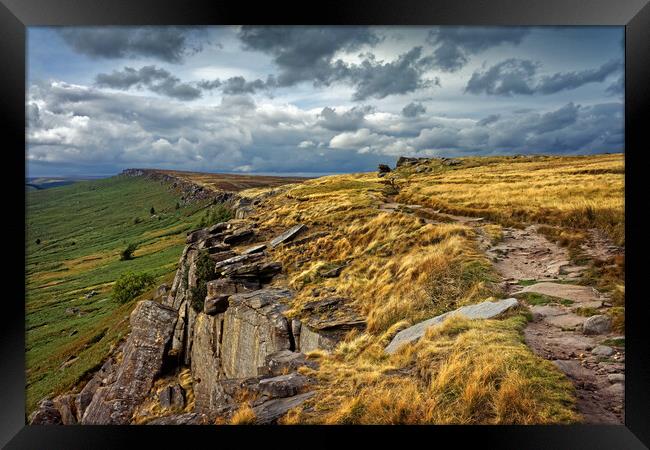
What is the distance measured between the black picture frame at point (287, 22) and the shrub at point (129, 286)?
2008 cm

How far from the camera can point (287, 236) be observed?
43.2 feet

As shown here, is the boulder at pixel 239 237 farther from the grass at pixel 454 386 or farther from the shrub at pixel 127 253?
the shrub at pixel 127 253

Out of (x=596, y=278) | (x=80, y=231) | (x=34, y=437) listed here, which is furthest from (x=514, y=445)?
(x=80, y=231)

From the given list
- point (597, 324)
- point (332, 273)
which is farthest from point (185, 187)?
point (597, 324)

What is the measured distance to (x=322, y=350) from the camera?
725 centimetres

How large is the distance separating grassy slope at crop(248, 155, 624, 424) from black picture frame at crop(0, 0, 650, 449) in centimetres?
67

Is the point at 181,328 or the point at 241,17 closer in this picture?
the point at 241,17

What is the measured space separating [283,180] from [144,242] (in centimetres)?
1669

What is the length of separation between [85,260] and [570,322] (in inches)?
1397

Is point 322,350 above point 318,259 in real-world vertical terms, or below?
below

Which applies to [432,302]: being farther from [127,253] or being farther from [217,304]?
[127,253]

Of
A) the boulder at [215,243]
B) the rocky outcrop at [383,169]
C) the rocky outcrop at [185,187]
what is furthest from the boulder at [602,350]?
the rocky outcrop at [185,187]

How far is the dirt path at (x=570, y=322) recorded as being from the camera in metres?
5.04

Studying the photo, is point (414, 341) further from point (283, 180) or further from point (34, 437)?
point (283, 180)
